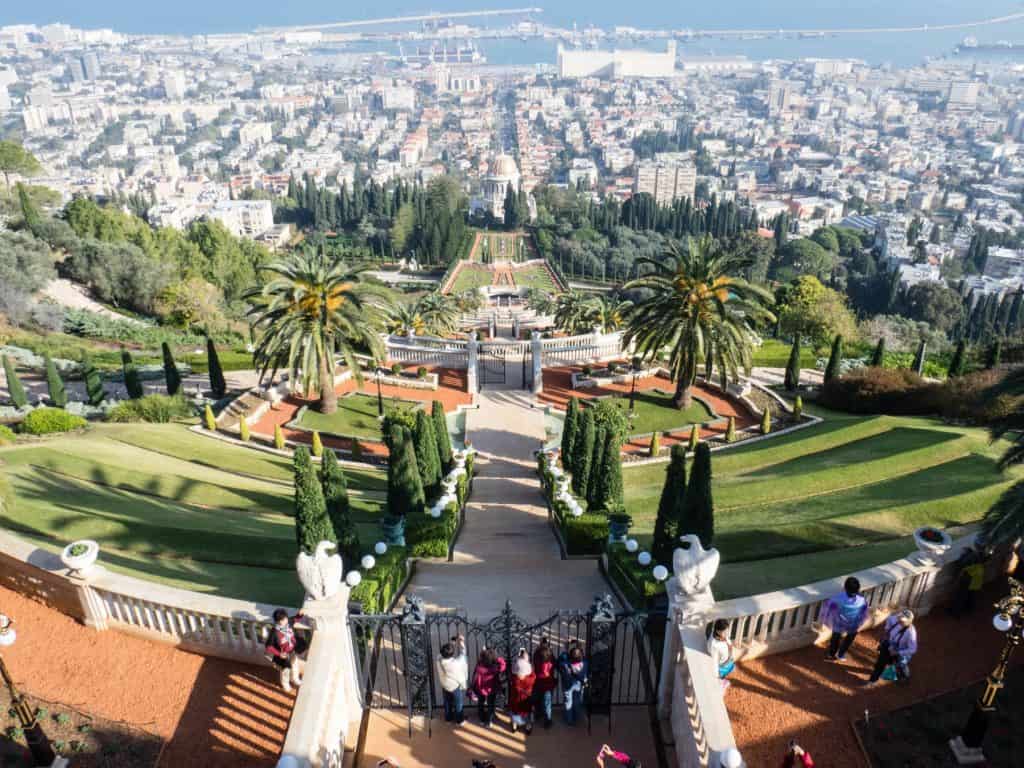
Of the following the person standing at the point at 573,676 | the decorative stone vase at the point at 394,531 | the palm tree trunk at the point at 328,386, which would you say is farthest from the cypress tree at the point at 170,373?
the person standing at the point at 573,676

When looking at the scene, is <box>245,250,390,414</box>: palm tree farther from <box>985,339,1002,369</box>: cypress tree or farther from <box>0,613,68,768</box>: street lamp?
<box>985,339,1002,369</box>: cypress tree

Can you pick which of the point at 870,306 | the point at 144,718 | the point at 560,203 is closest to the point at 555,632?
the point at 144,718

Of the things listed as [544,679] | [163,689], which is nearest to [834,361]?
[544,679]

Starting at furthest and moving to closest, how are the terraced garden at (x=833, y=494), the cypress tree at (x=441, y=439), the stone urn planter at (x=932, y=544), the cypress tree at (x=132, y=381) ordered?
the cypress tree at (x=132, y=381)
the cypress tree at (x=441, y=439)
the terraced garden at (x=833, y=494)
the stone urn planter at (x=932, y=544)

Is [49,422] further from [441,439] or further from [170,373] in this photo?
[441,439]

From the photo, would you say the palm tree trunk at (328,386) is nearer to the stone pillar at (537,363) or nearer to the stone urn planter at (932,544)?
the stone pillar at (537,363)
